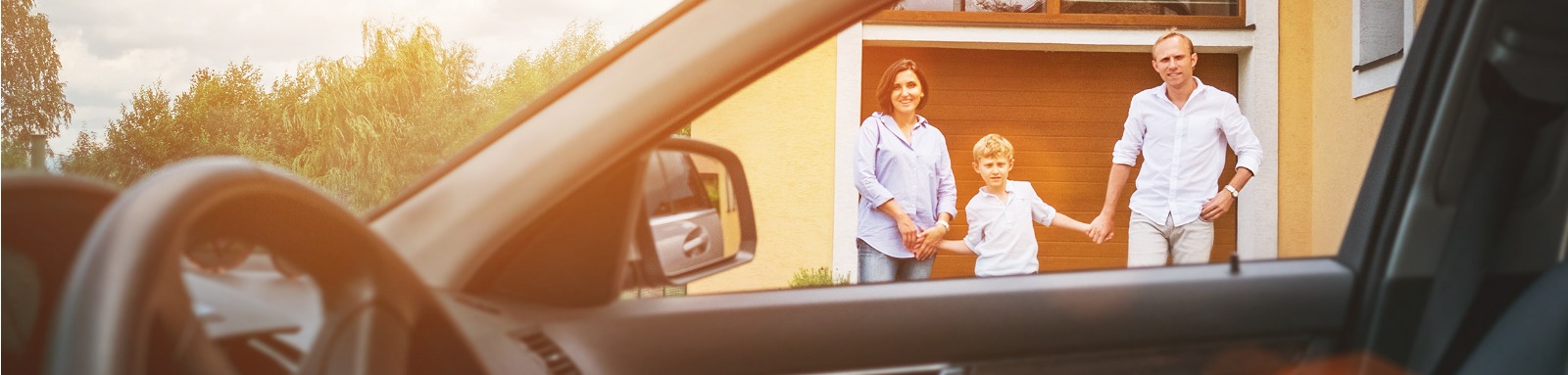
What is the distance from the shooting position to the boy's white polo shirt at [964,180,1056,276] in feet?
9.24

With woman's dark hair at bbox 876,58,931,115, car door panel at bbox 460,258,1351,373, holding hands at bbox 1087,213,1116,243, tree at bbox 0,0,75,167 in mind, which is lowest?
car door panel at bbox 460,258,1351,373

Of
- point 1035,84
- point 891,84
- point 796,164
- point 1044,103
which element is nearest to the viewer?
point 891,84

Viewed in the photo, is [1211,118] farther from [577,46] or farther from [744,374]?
[577,46]

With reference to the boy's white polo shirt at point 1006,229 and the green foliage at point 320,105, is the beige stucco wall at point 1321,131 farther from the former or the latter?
the green foliage at point 320,105

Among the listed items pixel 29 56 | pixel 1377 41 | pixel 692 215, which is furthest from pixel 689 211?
pixel 29 56

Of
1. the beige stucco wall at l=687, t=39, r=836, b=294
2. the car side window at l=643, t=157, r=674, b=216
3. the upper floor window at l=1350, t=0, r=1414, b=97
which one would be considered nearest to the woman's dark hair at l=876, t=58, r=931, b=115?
the beige stucco wall at l=687, t=39, r=836, b=294

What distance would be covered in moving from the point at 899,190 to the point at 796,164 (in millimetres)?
3230

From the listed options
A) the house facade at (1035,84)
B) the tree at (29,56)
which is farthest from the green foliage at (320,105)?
the house facade at (1035,84)

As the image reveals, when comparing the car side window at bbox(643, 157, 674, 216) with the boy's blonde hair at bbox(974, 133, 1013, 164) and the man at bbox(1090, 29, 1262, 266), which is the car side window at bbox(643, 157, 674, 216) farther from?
the boy's blonde hair at bbox(974, 133, 1013, 164)

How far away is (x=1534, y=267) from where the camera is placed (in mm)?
1539

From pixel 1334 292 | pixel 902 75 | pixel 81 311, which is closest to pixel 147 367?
pixel 81 311

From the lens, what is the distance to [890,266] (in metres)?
3.71

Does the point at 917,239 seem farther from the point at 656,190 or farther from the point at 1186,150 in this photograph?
the point at 656,190

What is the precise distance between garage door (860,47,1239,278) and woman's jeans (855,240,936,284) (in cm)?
305
